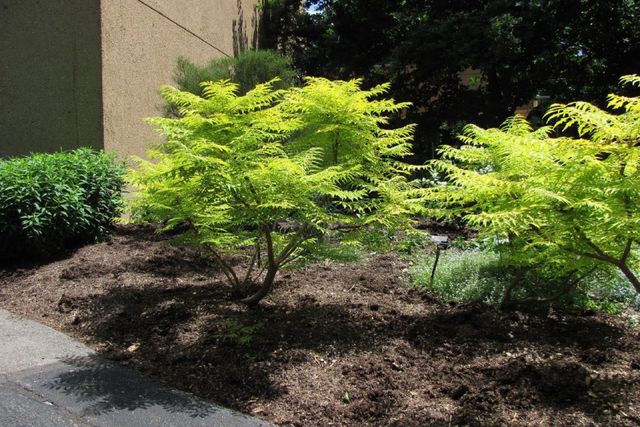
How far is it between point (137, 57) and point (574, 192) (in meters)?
7.97

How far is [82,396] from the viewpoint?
11.5 feet

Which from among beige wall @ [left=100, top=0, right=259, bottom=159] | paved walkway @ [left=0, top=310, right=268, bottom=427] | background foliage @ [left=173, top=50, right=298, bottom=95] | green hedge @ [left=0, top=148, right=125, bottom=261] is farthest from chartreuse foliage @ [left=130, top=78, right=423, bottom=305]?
background foliage @ [left=173, top=50, right=298, bottom=95]

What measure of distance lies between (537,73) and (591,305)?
8.62 m

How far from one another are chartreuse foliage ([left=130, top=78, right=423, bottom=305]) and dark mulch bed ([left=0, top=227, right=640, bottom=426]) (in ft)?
2.32

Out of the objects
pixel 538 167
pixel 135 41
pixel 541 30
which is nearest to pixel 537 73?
pixel 541 30

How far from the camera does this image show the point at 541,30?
1114cm

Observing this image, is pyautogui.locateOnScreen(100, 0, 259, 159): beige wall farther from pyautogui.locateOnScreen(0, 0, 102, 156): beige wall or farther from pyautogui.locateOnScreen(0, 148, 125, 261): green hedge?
pyautogui.locateOnScreen(0, 148, 125, 261): green hedge

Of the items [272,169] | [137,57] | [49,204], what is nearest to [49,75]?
[137,57]

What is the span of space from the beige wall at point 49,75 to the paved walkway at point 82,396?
517 centimetres

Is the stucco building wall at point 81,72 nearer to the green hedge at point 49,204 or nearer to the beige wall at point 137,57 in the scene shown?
the beige wall at point 137,57

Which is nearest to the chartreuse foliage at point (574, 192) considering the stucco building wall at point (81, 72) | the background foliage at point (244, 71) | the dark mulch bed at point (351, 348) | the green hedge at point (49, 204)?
the dark mulch bed at point (351, 348)

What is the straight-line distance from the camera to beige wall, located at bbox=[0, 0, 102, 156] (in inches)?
334

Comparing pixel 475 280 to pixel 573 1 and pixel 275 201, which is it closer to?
pixel 275 201

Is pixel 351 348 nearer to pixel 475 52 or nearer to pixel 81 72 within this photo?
pixel 81 72
